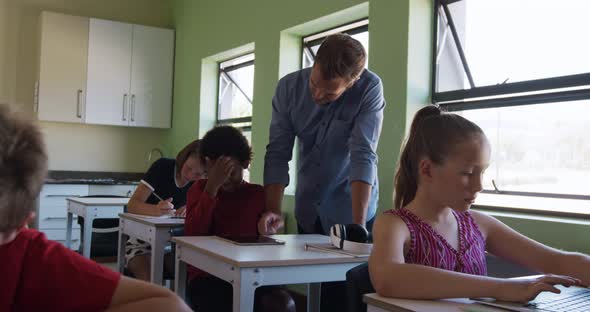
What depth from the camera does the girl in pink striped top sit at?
134 cm

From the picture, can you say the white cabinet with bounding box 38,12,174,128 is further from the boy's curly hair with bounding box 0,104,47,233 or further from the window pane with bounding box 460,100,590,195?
the boy's curly hair with bounding box 0,104,47,233

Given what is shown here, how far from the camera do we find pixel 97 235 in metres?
5.53

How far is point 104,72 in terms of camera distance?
19.2ft

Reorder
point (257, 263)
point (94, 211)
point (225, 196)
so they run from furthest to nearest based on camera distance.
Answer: point (94, 211), point (225, 196), point (257, 263)

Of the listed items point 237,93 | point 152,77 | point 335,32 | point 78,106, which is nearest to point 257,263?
point 335,32

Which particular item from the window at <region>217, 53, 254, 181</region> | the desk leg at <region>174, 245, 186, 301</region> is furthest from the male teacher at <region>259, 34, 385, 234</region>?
the window at <region>217, 53, 254, 181</region>

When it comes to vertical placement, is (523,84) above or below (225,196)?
above

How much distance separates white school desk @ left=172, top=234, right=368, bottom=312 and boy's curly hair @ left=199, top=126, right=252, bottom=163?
1.37 ft

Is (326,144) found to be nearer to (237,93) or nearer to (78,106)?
(237,93)

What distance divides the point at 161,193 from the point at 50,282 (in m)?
2.64

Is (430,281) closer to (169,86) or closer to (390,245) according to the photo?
(390,245)

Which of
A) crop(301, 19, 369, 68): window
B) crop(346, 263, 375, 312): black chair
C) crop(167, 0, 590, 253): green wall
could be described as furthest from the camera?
crop(301, 19, 369, 68): window

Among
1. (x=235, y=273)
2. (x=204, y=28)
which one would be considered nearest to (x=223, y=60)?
(x=204, y=28)

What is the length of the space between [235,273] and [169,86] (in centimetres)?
476
